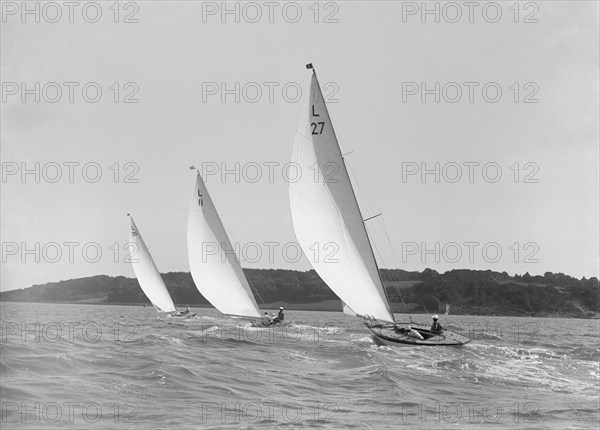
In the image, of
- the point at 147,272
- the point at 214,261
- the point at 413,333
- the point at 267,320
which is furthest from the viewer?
the point at 147,272

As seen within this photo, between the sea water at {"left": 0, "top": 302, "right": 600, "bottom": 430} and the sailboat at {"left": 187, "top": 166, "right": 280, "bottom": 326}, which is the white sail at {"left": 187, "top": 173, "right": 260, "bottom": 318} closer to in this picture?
the sailboat at {"left": 187, "top": 166, "right": 280, "bottom": 326}

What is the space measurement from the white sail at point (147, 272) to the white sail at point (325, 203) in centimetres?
3638

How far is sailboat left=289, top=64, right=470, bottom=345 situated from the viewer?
34.5 metres

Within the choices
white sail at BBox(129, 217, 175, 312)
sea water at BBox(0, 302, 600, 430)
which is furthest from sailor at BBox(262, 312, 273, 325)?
white sail at BBox(129, 217, 175, 312)

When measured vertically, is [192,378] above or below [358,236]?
below

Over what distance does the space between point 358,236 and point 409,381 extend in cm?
1058

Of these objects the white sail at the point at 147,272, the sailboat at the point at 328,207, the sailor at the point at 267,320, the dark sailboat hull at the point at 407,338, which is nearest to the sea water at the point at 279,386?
the dark sailboat hull at the point at 407,338

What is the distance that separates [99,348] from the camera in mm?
29781

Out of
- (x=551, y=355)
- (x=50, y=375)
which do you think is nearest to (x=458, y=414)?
(x=50, y=375)

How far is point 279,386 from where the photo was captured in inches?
904

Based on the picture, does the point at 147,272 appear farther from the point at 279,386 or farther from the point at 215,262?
the point at 279,386

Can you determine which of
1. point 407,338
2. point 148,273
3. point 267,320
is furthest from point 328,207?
point 148,273

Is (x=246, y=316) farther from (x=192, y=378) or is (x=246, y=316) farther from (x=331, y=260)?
(x=192, y=378)

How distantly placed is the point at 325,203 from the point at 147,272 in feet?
126
